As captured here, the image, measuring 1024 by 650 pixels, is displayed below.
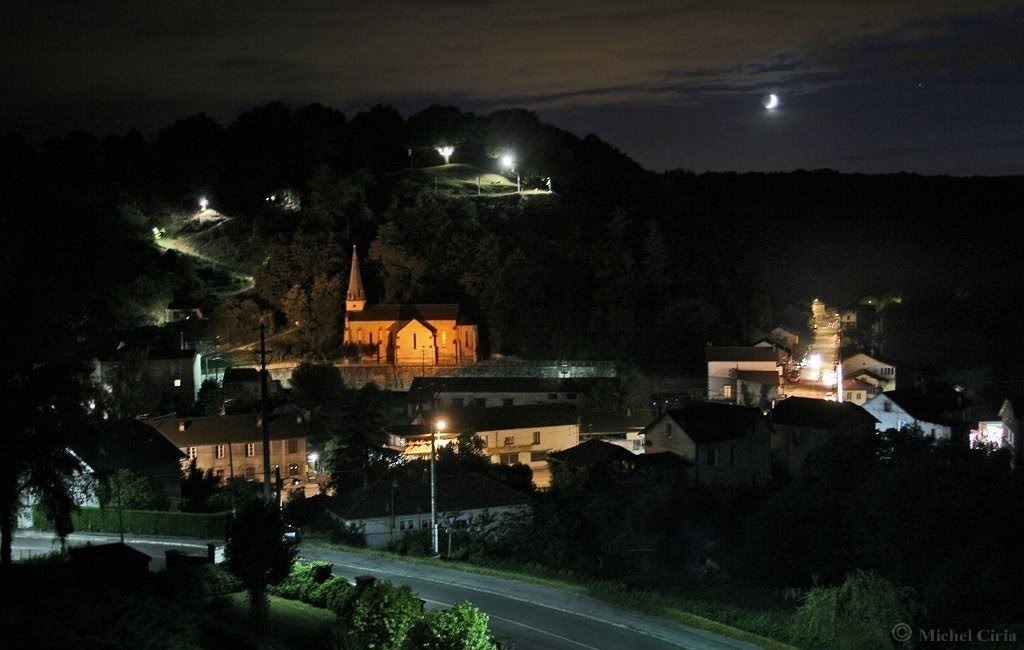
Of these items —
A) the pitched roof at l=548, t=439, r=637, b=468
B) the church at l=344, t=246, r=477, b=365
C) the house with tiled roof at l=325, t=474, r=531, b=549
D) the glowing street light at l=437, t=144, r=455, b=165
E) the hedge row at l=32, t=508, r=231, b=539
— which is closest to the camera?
the hedge row at l=32, t=508, r=231, b=539

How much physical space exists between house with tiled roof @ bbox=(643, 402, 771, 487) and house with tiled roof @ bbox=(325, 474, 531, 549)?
6.39m

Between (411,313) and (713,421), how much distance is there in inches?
625

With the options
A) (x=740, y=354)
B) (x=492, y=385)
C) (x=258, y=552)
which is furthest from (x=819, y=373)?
(x=258, y=552)

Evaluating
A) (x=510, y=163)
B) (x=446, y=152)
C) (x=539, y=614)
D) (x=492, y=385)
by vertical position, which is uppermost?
(x=446, y=152)

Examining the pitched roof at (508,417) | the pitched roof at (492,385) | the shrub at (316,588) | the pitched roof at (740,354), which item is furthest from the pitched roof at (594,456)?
the pitched roof at (740,354)

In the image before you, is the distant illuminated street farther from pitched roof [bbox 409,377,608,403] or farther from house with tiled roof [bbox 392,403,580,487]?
house with tiled roof [bbox 392,403,580,487]

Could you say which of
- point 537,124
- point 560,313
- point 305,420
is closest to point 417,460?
point 305,420

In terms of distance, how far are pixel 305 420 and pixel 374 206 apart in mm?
23188

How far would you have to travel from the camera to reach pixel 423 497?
22.3 meters

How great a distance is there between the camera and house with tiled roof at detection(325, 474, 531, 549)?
21.2 meters

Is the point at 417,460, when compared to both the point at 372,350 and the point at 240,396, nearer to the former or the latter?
the point at 240,396

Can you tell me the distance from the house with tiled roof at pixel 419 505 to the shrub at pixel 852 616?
771cm

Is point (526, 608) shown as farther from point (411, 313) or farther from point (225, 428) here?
point (411, 313)

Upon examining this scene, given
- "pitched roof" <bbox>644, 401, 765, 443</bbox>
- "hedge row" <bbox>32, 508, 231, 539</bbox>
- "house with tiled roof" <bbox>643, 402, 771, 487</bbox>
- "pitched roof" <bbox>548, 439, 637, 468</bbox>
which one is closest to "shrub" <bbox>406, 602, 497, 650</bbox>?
"hedge row" <bbox>32, 508, 231, 539</bbox>
